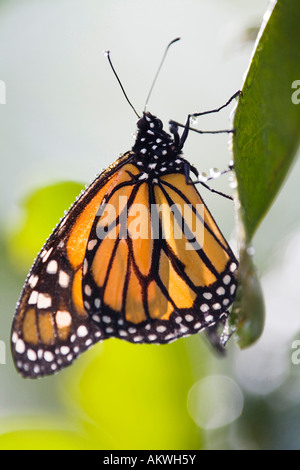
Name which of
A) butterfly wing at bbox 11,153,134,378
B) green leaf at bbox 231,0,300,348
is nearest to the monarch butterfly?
butterfly wing at bbox 11,153,134,378

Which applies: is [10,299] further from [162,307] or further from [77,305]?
[162,307]

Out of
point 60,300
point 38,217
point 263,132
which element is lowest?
point 60,300

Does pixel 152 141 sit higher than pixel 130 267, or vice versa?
pixel 152 141

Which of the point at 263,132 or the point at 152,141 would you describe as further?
the point at 152,141

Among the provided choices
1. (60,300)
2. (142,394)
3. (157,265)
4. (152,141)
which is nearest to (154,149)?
(152,141)

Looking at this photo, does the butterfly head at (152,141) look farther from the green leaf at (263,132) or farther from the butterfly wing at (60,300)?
the green leaf at (263,132)

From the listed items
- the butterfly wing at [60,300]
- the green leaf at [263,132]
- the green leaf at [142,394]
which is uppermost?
the green leaf at [263,132]

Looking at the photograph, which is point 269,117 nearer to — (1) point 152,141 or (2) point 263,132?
(2) point 263,132

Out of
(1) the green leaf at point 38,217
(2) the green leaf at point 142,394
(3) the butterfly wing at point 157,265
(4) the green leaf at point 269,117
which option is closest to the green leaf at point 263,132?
(4) the green leaf at point 269,117
